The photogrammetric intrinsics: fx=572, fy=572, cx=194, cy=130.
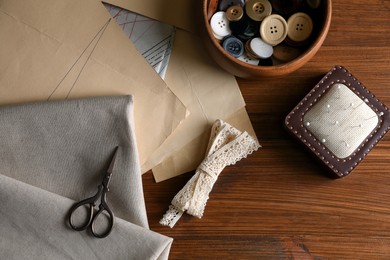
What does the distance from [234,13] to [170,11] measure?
82 millimetres

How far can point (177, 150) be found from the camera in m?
0.70

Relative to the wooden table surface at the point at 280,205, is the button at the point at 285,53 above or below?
Result: above

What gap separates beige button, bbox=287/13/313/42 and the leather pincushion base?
0.07m

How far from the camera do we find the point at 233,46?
0.68 meters

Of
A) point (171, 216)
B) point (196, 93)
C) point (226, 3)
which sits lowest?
point (171, 216)

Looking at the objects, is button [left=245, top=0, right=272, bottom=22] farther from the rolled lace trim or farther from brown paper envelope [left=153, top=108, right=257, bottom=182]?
the rolled lace trim

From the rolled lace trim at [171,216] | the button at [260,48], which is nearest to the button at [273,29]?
the button at [260,48]

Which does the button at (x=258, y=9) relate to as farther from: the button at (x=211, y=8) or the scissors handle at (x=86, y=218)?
the scissors handle at (x=86, y=218)

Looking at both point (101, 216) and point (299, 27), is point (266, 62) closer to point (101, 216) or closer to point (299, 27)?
point (299, 27)

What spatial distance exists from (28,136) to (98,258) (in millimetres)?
163

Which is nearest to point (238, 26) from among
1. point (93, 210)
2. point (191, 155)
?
point (191, 155)

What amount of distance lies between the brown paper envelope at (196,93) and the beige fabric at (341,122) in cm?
10

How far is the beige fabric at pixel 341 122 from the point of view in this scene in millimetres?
658

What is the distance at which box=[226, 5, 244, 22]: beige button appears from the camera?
0.69 meters
